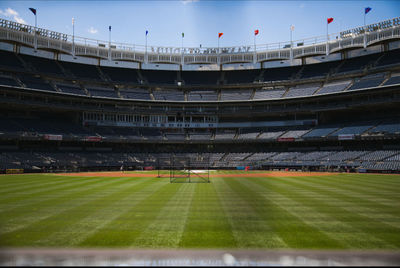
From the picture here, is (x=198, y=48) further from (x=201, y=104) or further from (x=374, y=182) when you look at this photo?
(x=374, y=182)

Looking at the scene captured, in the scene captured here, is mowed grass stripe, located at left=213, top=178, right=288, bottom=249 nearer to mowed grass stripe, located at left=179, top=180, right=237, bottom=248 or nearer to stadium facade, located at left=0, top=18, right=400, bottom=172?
mowed grass stripe, located at left=179, top=180, right=237, bottom=248

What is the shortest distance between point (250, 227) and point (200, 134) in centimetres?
5556

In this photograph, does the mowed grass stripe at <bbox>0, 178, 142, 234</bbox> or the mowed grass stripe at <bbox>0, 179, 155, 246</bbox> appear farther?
Result: the mowed grass stripe at <bbox>0, 178, 142, 234</bbox>

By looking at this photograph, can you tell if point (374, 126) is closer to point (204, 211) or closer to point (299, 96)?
point (299, 96)

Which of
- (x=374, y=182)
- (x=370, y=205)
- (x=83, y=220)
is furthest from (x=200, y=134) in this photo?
(x=83, y=220)

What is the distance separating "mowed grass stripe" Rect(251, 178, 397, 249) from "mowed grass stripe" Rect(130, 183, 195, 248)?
5.94 meters

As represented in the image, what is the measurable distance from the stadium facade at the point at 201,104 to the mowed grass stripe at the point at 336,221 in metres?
33.9

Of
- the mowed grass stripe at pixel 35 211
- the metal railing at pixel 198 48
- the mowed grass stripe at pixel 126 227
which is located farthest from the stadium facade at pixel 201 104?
the mowed grass stripe at pixel 126 227

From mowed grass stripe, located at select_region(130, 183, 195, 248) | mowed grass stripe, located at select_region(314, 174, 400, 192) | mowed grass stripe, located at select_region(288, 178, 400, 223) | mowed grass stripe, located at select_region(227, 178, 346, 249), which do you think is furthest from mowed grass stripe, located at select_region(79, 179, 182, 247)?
mowed grass stripe, located at select_region(314, 174, 400, 192)

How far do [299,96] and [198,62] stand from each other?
28.7m

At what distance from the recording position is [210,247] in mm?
8445

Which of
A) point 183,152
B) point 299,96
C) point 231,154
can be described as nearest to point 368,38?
point 299,96

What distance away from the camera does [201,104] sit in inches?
2579

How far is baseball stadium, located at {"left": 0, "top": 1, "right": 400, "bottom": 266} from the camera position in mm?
13820
